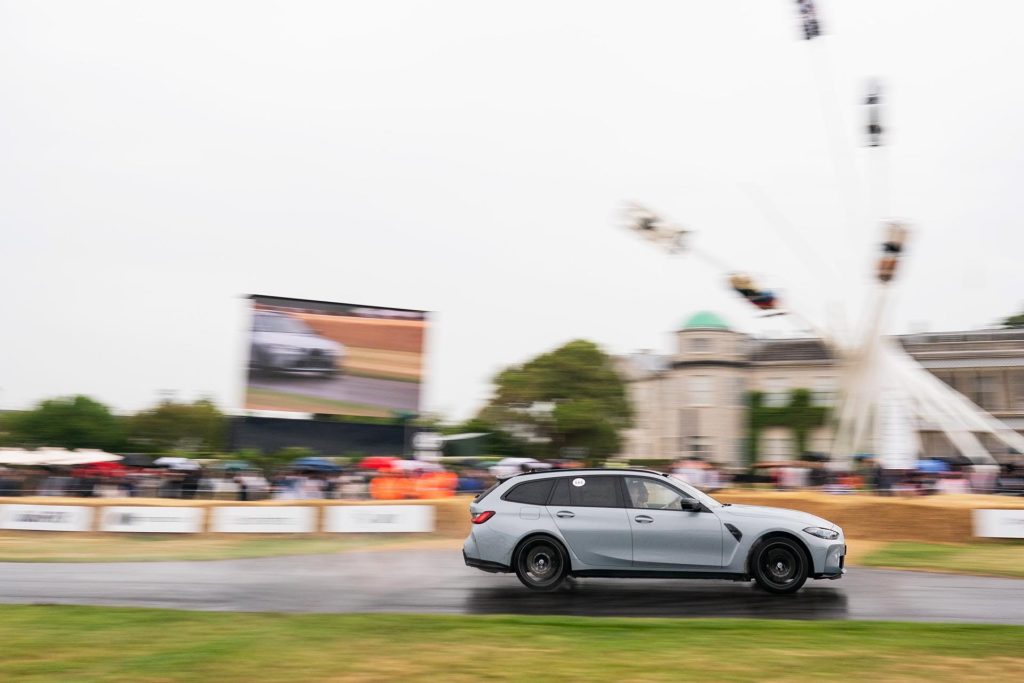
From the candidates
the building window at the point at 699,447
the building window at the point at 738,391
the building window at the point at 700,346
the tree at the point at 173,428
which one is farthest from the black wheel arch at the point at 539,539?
the tree at the point at 173,428

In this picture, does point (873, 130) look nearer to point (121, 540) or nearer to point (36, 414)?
point (121, 540)

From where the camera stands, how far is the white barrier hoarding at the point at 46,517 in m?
20.0

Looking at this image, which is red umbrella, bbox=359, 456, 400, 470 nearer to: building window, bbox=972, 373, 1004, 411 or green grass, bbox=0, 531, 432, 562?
green grass, bbox=0, 531, 432, 562

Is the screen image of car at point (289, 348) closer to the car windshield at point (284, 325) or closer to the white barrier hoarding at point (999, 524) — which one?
the car windshield at point (284, 325)

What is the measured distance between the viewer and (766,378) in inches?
2913

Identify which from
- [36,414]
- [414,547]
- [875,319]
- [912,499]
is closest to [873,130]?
[875,319]

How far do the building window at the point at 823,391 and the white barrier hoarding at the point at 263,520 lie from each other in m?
59.5

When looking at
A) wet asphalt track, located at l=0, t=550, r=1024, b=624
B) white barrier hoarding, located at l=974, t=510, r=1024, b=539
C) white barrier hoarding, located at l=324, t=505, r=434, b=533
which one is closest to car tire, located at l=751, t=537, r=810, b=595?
wet asphalt track, located at l=0, t=550, r=1024, b=624

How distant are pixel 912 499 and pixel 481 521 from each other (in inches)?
400

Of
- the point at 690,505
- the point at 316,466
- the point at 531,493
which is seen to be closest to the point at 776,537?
the point at 690,505

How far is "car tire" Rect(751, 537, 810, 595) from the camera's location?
10.6m

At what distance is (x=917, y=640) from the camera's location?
A: 793 centimetres

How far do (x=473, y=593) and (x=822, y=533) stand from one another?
170 inches

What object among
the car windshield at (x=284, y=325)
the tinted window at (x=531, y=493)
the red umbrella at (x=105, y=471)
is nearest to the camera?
the tinted window at (x=531, y=493)
